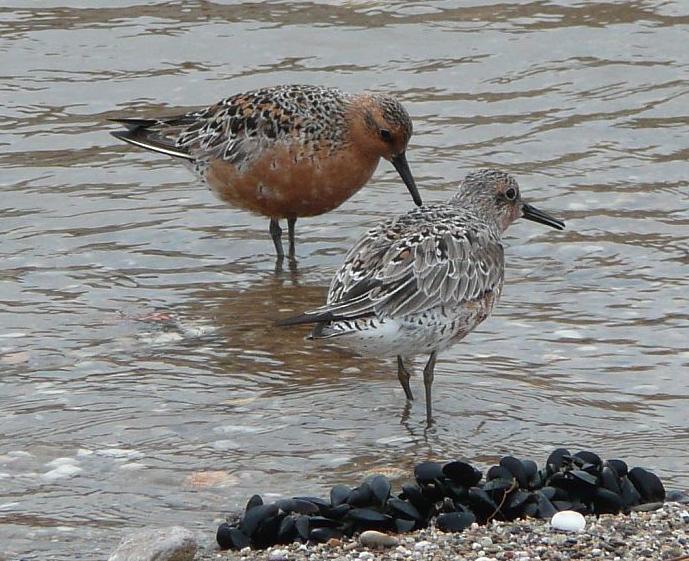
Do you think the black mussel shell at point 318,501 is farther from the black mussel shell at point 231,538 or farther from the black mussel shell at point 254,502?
the black mussel shell at point 231,538

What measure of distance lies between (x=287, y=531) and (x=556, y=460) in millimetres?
1148

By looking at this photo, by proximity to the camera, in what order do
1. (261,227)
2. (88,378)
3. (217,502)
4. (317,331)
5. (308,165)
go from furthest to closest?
1. (261,227)
2. (308,165)
3. (88,378)
4. (317,331)
5. (217,502)

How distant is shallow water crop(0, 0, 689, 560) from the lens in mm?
6523

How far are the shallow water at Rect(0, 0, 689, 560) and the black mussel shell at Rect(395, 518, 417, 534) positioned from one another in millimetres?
753

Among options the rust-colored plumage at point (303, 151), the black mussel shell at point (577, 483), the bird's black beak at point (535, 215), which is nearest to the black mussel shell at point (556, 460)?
the black mussel shell at point (577, 483)

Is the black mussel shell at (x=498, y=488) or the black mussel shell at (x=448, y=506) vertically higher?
the black mussel shell at (x=498, y=488)

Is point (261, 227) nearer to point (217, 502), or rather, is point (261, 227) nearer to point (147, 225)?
point (147, 225)

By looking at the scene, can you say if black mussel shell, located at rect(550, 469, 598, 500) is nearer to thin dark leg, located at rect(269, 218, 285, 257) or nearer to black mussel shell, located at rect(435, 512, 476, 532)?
black mussel shell, located at rect(435, 512, 476, 532)

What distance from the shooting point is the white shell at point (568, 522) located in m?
5.36

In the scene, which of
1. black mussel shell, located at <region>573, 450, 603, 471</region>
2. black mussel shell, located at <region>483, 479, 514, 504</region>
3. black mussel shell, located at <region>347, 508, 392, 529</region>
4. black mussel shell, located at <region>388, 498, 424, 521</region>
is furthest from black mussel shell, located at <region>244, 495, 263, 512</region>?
black mussel shell, located at <region>573, 450, 603, 471</region>

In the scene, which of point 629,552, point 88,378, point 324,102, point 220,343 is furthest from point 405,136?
point 629,552

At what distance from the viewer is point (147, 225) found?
9867 mm

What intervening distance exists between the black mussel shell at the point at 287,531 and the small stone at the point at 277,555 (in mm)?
89

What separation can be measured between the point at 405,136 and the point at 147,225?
5.80 ft
